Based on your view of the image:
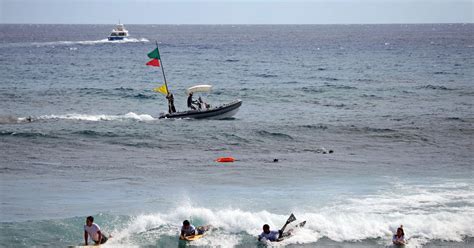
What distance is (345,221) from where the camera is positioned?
1950 centimetres

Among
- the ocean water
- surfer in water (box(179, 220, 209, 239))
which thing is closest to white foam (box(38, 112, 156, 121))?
the ocean water

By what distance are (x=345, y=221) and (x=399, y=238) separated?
6.48 feet

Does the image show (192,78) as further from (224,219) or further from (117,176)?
(224,219)

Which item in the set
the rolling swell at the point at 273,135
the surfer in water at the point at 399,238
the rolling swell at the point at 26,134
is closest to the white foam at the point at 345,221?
the surfer in water at the point at 399,238

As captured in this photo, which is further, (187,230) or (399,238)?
(187,230)

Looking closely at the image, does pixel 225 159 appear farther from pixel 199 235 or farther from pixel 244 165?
pixel 199 235

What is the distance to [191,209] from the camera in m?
20.4

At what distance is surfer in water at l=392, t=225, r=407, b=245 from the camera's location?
17.9 m

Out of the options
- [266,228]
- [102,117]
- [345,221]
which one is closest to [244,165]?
[345,221]

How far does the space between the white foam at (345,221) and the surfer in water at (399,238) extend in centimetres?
28

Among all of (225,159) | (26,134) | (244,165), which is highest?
(26,134)

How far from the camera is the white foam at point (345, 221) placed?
61.5 ft

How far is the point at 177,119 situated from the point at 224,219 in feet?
59.7

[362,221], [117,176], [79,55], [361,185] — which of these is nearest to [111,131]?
[117,176]
